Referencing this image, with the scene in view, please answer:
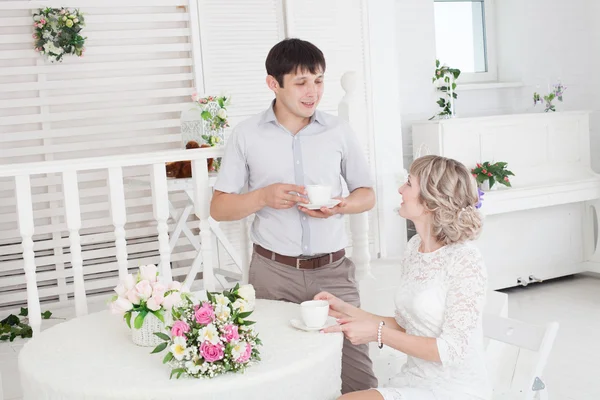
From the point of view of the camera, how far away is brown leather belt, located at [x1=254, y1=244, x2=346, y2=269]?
98.3 inches

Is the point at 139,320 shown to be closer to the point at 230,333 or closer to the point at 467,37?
the point at 230,333

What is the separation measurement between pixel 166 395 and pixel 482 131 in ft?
13.4

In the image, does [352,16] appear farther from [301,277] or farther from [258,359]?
[258,359]

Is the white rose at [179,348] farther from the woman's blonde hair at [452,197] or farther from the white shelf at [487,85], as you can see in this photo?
the white shelf at [487,85]

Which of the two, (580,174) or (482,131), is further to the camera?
(580,174)

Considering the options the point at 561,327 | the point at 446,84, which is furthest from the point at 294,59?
the point at 446,84

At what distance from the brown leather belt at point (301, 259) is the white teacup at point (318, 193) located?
266 mm

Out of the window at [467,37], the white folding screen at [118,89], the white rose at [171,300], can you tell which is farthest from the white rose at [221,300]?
the window at [467,37]

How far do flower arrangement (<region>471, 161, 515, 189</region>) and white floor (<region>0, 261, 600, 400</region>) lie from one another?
2.79 ft

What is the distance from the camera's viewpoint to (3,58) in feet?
14.5

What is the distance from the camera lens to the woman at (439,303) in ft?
6.36

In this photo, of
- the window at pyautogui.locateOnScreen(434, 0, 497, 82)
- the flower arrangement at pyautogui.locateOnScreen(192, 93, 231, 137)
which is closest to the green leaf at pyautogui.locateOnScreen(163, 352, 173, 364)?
the flower arrangement at pyautogui.locateOnScreen(192, 93, 231, 137)

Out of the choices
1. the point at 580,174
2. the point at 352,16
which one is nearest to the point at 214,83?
the point at 352,16

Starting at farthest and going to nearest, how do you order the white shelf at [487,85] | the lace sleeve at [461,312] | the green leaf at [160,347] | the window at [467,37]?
the window at [467,37], the white shelf at [487,85], the lace sleeve at [461,312], the green leaf at [160,347]
